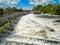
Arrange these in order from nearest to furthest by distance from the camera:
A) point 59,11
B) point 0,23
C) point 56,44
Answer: point 56,44 < point 0,23 < point 59,11

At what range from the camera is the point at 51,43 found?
44.2ft

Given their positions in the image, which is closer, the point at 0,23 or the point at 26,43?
the point at 26,43

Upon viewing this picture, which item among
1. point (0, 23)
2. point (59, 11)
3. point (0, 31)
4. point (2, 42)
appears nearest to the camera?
point (2, 42)

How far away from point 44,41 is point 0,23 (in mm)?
11294

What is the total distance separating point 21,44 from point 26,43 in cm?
43

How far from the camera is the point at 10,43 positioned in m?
13.6

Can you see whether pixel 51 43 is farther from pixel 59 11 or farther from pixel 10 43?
pixel 59 11

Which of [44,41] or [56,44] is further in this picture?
[44,41]

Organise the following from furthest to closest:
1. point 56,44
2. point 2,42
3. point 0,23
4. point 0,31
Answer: point 0,23, point 0,31, point 2,42, point 56,44

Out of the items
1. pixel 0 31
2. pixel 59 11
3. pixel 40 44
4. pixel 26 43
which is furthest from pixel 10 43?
pixel 59 11

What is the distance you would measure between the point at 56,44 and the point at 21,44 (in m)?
2.36

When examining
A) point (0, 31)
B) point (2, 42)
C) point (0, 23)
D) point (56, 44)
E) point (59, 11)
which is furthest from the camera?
point (59, 11)

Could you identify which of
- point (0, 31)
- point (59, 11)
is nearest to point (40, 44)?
point (0, 31)

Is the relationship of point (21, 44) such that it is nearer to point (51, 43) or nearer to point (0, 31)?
point (51, 43)
